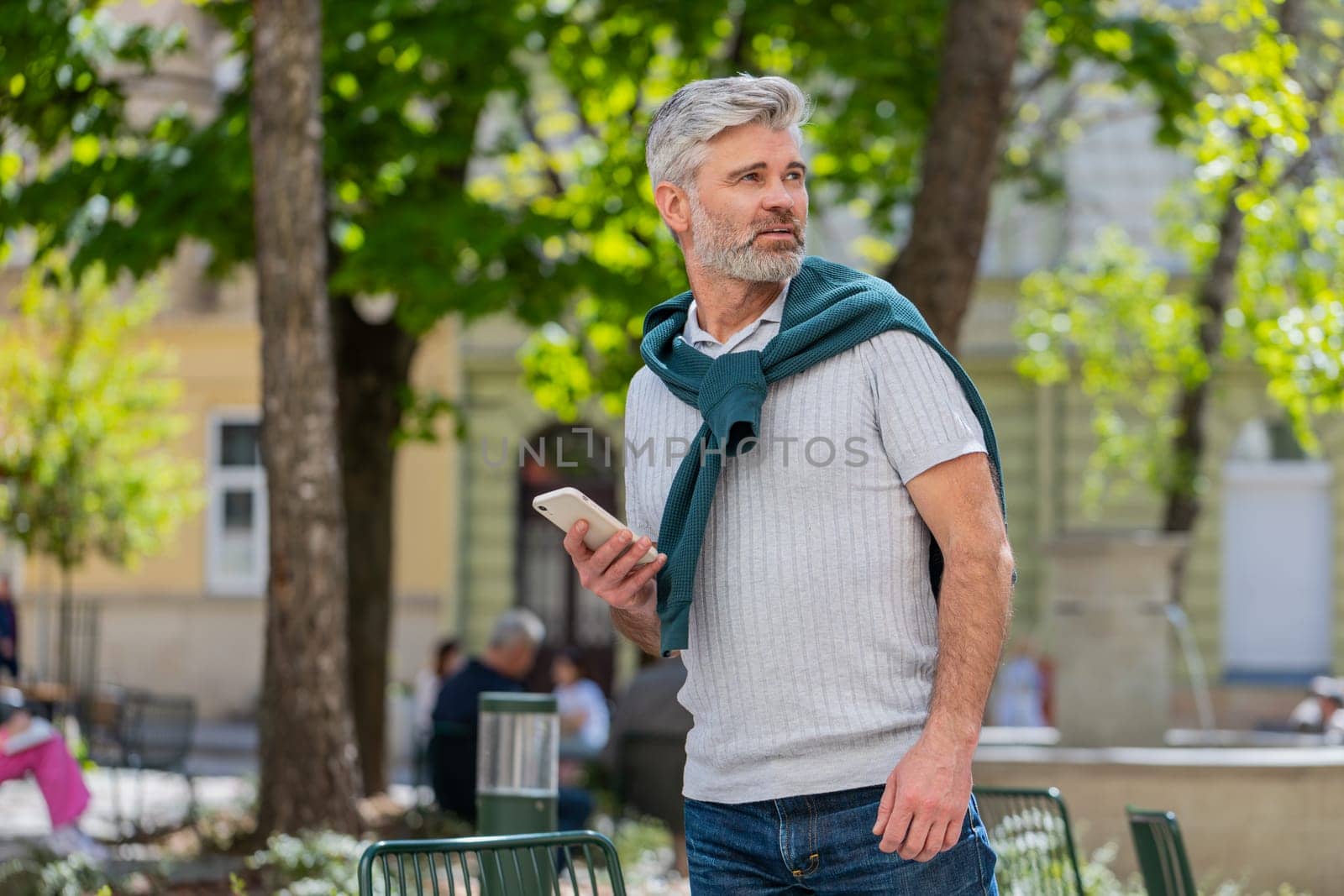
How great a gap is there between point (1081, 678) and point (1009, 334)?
13.0 metres

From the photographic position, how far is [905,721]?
2.57 metres

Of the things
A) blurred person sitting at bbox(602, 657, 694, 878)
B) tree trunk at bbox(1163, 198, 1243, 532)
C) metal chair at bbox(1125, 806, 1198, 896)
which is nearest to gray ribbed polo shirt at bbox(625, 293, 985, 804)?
metal chair at bbox(1125, 806, 1198, 896)

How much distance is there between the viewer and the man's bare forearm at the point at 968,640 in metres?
2.47

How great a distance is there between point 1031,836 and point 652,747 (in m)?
6.10

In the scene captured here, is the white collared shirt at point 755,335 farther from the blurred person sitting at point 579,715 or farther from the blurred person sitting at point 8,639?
the blurred person sitting at point 579,715

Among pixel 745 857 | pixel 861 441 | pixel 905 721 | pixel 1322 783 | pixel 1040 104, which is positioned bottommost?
pixel 1322 783

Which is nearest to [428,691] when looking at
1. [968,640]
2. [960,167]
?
[960,167]

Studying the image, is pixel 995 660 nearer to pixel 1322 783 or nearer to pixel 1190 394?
pixel 1322 783

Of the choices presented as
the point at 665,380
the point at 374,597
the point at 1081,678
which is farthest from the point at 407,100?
the point at 665,380

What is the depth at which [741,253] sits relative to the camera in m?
2.79

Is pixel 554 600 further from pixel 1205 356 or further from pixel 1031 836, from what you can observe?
pixel 1031 836

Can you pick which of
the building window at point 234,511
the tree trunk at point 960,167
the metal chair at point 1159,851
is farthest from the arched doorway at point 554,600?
the metal chair at point 1159,851

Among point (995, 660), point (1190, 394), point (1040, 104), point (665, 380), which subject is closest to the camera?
point (995, 660)

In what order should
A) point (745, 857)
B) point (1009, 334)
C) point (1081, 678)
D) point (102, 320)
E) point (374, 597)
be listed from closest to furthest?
point (745, 857) → point (1081, 678) → point (374, 597) → point (102, 320) → point (1009, 334)
